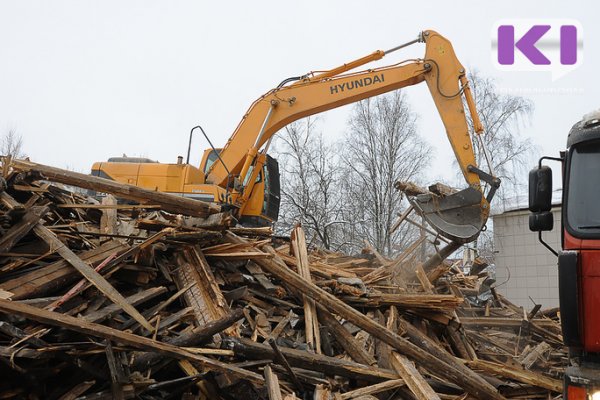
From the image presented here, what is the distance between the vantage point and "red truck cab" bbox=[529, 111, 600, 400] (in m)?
3.34

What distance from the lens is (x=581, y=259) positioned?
11.5 ft

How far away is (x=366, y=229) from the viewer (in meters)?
27.6

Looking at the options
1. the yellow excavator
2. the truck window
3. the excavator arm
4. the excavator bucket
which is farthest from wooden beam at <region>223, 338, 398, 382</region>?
the yellow excavator

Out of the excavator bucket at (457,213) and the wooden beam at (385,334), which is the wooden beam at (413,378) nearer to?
the wooden beam at (385,334)

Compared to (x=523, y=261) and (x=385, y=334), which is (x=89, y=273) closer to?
(x=385, y=334)

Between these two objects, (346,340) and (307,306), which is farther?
(307,306)

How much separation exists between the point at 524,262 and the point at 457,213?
733 cm

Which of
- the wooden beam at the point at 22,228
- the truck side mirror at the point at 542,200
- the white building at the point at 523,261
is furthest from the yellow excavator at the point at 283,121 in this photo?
the white building at the point at 523,261

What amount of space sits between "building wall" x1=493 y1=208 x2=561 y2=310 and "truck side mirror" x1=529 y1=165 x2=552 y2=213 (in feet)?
33.2

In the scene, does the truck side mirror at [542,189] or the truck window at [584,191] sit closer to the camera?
the truck window at [584,191]

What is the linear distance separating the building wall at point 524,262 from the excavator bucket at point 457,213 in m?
6.51

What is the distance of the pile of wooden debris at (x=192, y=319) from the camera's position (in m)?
3.74

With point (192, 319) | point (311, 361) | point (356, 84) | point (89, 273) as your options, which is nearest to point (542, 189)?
point (311, 361)

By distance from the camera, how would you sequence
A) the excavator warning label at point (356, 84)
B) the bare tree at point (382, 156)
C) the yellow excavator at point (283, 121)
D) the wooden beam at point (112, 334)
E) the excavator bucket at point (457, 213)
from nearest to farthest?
the wooden beam at point (112, 334)
the excavator bucket at point (457, 213)
the yellow excavator at point (283, 121)
the excavator warning label at point (356, 84)
the bare tree at point (382, 156)
